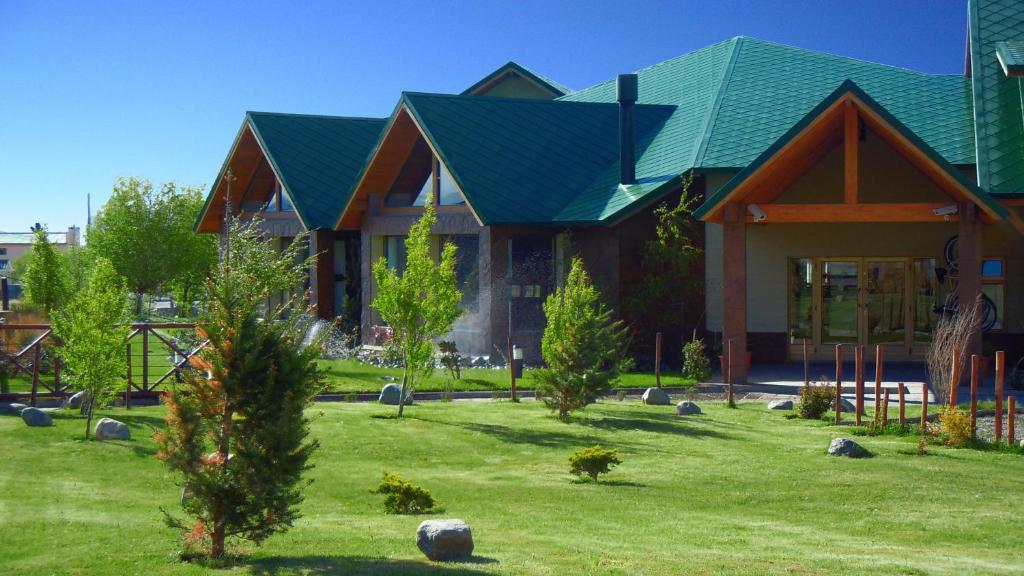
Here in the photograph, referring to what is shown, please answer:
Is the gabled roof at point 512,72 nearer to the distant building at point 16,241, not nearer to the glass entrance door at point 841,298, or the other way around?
the glass entrance door at point 841,298

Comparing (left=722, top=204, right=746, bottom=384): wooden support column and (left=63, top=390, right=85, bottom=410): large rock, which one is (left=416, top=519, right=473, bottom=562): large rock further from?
(left=722, top=204, right=746, bottom=384): wooden support column

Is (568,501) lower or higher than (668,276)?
lower

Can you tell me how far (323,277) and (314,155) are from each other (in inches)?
139

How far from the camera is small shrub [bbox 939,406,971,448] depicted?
15.6m

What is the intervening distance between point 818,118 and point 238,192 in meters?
20.4

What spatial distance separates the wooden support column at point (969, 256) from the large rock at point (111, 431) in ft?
46.3

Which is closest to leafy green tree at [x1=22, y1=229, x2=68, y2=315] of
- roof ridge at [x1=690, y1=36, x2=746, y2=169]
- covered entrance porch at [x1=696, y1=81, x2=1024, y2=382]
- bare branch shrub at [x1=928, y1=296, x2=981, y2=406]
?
roof ridge at [x1=690, y1=36, x2=746, y2=169]

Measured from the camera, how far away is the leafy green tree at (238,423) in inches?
366

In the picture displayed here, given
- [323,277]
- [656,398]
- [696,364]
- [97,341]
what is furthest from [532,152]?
[97,341]

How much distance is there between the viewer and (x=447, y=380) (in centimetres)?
2289

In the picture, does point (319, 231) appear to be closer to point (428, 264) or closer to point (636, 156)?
point (636, 156)

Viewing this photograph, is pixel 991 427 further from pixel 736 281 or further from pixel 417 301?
pixel 417 301

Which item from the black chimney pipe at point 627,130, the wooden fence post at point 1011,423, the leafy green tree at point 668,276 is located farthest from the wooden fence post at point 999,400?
the black chimney pipe at point 627,130

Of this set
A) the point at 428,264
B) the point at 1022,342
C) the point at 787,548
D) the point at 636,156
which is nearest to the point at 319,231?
the point at 636,156
